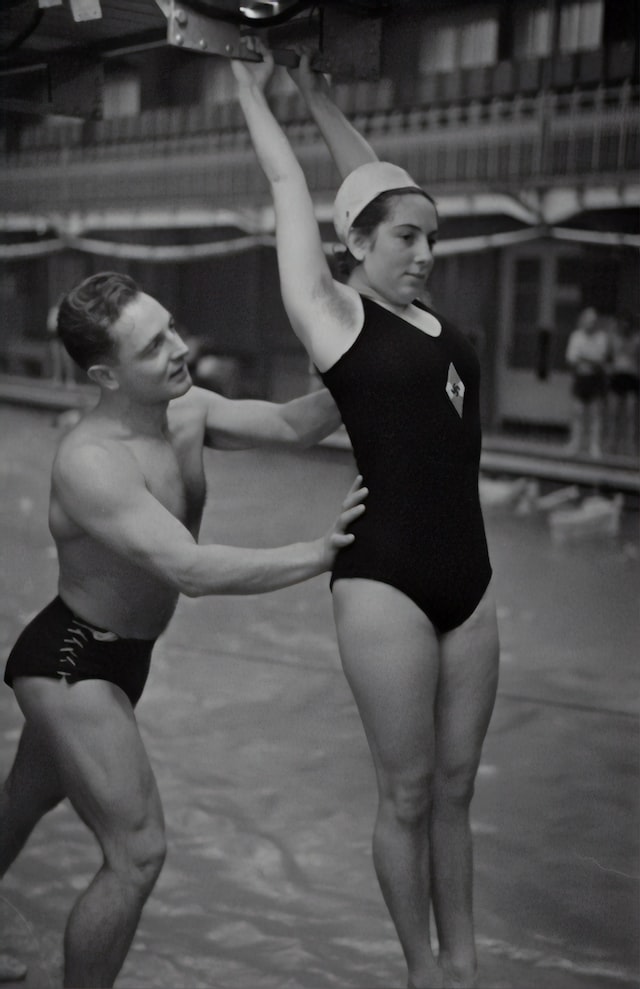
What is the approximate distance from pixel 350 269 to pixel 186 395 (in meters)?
0.32

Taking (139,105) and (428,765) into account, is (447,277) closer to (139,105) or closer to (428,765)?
(139,105)

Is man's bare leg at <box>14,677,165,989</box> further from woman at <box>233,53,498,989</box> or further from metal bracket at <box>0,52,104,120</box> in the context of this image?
metal bracket at <box>0,52,104,120</box>

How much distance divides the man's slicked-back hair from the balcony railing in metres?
0.79

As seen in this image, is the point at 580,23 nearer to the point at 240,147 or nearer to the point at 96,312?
the point at 240,147

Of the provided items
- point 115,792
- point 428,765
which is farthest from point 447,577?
point 115,792

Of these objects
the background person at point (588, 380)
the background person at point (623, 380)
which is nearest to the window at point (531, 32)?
the background person at point (588, 380)

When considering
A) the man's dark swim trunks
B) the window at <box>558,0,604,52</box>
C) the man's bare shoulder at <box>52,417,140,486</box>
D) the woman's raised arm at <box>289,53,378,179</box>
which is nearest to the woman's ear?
the woman's raised arm at <box>289,53,378,179</box>

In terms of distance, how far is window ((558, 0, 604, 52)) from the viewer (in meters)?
2.21

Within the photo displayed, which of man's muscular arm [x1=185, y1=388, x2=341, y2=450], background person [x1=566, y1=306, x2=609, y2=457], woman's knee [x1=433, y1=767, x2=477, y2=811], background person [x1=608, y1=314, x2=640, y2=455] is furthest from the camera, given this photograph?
background person [x1=608, y1=314, x2=640, y2=455]

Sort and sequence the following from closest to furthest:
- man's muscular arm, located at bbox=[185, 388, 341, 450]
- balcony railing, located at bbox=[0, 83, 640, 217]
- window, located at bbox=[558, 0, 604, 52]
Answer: man's muscular arm, located at bbox=[185, 388, 341, 450], window, located at bbox=[558, 0, 604, 52], balcony railing, located at bbox=[0, 83, 640, 217]

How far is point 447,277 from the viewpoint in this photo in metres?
4.35

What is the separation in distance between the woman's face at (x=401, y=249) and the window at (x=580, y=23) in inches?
38.3

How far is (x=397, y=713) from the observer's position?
1475 millimetres

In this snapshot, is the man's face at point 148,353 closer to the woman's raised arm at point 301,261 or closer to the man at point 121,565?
Answer: the man at point 121,565
